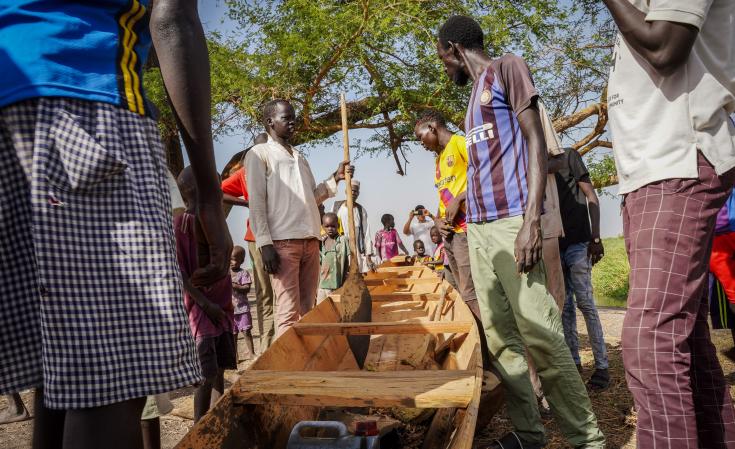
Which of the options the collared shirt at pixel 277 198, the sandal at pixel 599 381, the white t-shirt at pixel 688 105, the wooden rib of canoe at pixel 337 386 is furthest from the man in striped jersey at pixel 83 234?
the sandal at pixel 599 381

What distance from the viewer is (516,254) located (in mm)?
2398

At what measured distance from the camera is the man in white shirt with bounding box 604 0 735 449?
1.53 metres

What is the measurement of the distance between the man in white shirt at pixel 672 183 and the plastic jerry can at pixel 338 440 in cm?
92

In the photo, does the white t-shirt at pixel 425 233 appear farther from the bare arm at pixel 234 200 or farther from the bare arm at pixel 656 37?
the bare arm at pixel 656 37

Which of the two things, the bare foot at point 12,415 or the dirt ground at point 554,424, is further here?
the bare foot at point 12,415

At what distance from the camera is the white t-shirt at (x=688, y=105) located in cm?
157

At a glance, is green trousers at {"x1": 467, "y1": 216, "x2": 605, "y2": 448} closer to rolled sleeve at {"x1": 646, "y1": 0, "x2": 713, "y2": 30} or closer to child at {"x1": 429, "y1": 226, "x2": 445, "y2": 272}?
rolled sleeve at {"x1": 646, "y1": 0, "x2": 713, "y2": 30}

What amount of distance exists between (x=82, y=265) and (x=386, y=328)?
210cm

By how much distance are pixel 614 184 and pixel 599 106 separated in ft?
4.93

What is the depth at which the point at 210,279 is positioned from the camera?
4.64ft

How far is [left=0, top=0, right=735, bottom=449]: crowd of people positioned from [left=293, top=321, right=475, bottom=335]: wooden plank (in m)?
0.30

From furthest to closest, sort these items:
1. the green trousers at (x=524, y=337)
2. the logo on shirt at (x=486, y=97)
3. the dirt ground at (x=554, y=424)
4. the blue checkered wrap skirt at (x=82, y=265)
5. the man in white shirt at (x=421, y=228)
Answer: the man in white shirt at (x=421, y=228), the dirt ground at (x=554, y=424), the logo on shirt at (x=486, y=97), the green trousers at (x=524, y=337), the blue checkered wrap skirt at (x=82, y=265)

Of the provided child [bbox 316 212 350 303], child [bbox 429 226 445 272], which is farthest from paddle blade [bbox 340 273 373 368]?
child [bbox 429 226 445 272]

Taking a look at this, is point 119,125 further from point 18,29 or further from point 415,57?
point 415,57
